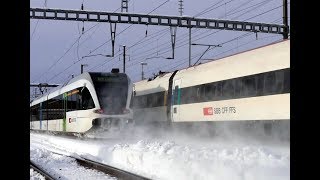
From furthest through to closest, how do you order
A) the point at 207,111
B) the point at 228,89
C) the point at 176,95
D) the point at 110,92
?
the point at 176,95 → the point at 110,92 → the point at 207,111 → the point at 228,89

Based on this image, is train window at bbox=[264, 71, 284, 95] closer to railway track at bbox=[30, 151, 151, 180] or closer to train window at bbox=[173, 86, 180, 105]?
railway track at bbox=[30, 151, 151, 180]

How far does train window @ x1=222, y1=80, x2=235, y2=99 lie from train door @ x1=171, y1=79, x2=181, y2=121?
434 centimetres

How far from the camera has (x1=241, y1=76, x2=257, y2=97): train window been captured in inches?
537

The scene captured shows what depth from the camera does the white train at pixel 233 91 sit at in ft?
40.4

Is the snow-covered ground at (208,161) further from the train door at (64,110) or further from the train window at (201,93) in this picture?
the train door at (64,110)

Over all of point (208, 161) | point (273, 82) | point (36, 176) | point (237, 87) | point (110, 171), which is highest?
point (273, 82)

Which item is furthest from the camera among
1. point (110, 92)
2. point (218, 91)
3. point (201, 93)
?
point (110, 92)

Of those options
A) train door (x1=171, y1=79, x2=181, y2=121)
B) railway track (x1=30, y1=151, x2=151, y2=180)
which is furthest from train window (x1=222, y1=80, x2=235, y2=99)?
railway track (x1=30, y1=151, x2=151, y2=180)

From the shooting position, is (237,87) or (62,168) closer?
(62,168)

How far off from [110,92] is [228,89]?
638 centimetres

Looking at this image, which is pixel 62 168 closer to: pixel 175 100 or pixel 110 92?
pixel 110 92

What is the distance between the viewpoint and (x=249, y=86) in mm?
13930

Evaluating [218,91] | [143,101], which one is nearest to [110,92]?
[143,101]
